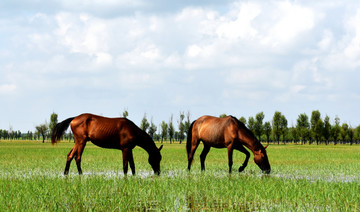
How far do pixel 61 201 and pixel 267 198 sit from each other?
4.83 meters

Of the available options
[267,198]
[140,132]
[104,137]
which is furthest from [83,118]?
[267,198]

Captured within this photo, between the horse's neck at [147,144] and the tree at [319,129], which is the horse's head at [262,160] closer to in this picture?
the horse's neck at [147,144]

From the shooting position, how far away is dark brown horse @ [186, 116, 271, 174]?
40.4 ft

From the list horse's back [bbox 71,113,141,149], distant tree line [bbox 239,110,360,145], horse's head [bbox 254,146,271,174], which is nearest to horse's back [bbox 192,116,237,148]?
horse's head [bbox 254,146,271,174]

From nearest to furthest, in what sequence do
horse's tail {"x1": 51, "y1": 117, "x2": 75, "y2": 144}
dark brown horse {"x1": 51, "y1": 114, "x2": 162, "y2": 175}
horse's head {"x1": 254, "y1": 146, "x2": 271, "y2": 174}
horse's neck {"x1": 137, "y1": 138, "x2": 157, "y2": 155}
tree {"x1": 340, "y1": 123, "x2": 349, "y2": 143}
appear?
1. dark brown horse {"x1": 51, "y1": 114, "x2": 162, "y2": 175}
2. horse's neck {"x1": 137, "y1": 138, "x2": 157, "y2": 155}
3. horse's head {"x1": 254, "y1": 146, "x2": 271, "y2": 174}
4. horse's tail {"x1": 51, "y1": 117, "x2": 75, "y2": 144}
5. tree {"x1": 340, "y1": 123, "x2": 349, "y2": 143}

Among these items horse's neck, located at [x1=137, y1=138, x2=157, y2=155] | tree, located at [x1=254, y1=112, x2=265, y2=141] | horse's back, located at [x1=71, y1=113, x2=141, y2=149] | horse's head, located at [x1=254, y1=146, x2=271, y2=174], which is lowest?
horse's head, located at [x1=254, y1=146, x2=271, y2=174]

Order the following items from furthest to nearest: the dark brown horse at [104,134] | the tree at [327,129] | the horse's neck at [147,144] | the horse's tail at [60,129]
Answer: the tree at [327,129] → the horse's tail at [60,129] → the horse's neck at [147,144] → the dark brown horse at [104,134]

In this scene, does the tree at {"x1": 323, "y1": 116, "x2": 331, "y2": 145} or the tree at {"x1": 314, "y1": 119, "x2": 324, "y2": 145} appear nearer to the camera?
the tree at {"x1": 314, "y1": 119, "x2": 324, "y2": 145}

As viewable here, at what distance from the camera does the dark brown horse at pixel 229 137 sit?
12323 mm

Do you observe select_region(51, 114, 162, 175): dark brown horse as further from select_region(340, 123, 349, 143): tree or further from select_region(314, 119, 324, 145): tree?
select_region(340, 123, 349, 143): tree

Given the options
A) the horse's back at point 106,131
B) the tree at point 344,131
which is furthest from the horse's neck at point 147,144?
the tree at point 344,131

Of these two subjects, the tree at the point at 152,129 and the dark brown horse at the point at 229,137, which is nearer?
the dark brown horse at the point at 229,137

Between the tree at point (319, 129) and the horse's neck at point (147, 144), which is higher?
the tree at point (319, 129)

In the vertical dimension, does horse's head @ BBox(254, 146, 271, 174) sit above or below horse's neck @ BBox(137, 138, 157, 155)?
below
